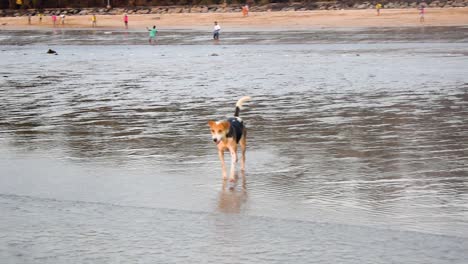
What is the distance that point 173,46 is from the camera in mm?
54938

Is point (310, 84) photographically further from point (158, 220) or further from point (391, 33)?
point (391, 33)

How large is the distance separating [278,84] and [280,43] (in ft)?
91.0

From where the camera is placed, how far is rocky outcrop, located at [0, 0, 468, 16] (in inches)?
3812

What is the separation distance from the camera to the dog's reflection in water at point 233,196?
10.3 meters

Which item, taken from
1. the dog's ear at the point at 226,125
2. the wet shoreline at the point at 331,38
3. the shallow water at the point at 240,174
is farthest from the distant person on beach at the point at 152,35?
the dog's ear at the point at 226,125

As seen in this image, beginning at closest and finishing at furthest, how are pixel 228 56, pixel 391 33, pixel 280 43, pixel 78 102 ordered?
pixel 78 102 < pixel 228 56 < pixel 280 43 < pixel 391 33

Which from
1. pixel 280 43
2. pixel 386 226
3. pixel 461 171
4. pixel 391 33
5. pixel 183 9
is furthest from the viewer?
pixel 183 9

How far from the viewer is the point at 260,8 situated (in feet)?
350

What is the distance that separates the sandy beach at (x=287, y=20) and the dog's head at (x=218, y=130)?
62.6 meters

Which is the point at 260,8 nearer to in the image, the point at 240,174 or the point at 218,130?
the point at 240,174

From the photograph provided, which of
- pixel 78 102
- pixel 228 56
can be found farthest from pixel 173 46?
pixel 78 102

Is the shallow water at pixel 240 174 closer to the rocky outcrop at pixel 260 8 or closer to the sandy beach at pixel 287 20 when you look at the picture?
the sandy beach at pixel 287 20

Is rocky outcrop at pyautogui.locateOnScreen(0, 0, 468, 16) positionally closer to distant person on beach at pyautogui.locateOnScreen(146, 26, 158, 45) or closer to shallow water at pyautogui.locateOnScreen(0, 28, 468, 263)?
distant person on beach at pyautogui.locateOnScreen(146, 26, 158, 45)

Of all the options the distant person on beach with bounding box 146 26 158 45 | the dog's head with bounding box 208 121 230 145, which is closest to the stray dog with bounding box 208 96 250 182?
the dog's head with bounding box 208 121 230 145
